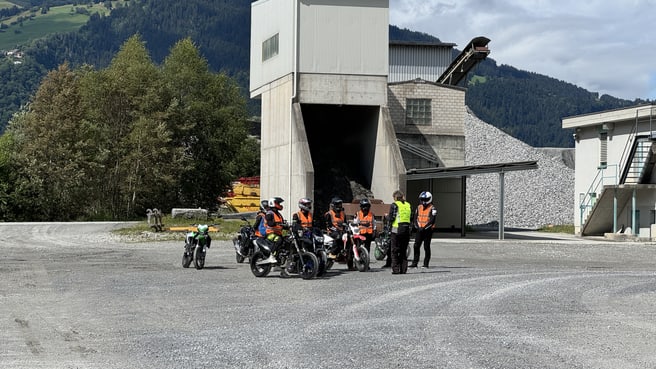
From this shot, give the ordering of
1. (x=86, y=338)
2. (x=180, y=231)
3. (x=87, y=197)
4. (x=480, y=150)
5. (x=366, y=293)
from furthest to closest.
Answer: (x=480, y=150), (x=87, y=197), (x=180, y=231), (x=366, y=293), (x=86, y=338)

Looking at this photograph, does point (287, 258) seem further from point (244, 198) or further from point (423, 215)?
point (244, 198)

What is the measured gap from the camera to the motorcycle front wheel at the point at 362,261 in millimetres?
20984

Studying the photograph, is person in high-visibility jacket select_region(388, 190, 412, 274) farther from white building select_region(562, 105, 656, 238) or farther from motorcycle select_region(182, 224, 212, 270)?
white building select_region(562, 105, 656, 238)

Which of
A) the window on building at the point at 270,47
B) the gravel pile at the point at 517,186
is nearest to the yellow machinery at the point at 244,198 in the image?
the gravel pile at the point at 517,186

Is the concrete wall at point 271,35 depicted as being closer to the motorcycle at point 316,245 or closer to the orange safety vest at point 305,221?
the orange safety vest at point 305,221

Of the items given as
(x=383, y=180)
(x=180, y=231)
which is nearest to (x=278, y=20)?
(x=383, y=180)

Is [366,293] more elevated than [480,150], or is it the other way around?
[480,150]

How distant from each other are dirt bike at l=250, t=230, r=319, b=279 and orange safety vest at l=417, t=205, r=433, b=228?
3.44 m

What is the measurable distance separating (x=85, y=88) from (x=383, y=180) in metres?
25.8

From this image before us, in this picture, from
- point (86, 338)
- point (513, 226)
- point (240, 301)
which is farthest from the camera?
point (513, 226)

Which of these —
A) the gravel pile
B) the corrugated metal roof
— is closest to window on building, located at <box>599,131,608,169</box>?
the corrugated metal roof

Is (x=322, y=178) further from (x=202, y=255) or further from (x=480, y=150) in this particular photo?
(x=480, y=150)

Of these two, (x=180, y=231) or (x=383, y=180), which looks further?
(x=383, y=180)

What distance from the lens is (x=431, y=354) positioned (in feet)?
32.1
